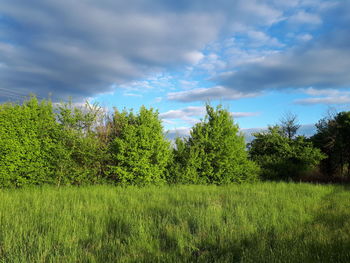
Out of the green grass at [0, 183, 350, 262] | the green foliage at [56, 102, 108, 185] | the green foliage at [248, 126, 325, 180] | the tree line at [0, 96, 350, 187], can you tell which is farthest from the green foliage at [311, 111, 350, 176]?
the green foliage at [56, 102, 108, 185]

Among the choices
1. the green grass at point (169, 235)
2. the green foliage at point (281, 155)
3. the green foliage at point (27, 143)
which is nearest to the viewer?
the green grass at point (169, 235)

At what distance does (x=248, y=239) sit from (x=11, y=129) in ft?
36.7

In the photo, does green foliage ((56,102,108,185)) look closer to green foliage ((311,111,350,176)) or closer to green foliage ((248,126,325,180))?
green foliage ((248,126,325,180))

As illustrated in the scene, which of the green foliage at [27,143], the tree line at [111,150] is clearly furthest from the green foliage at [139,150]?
the green foliage at [27,143]

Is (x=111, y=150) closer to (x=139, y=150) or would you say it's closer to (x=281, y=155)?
(x=139, y=150)

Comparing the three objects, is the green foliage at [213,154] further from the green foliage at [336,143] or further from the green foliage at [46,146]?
the green foliage at [336,143]

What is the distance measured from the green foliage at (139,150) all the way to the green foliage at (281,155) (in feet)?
32.5

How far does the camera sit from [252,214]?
6.82 metres

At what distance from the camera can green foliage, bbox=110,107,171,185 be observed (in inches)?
500

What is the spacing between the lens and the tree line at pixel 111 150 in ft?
37.1

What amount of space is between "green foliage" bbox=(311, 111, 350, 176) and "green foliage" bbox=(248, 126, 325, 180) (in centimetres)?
307

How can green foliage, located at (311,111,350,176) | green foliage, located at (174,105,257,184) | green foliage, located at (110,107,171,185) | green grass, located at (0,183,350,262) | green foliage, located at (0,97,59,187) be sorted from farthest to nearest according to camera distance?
1. green foliage, located at (311,111,350,176)
2. green foliage, located at (174,105,257,184)
3. green foliage, located at (110,107,171,185)
4. green foliage, located at (0,97,59,187)
5. green grass, located at (0,183,350,262)

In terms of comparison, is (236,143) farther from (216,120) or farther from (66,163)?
(66,163)

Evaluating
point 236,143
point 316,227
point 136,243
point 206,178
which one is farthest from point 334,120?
point 136,243
